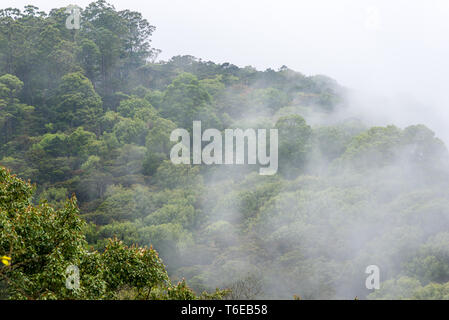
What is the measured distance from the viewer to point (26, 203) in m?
10.5

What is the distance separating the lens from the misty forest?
10.1 meters

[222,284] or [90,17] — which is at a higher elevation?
[90,17]

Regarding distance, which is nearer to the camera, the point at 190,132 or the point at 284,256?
the point at 284,256

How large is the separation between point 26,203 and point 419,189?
22733mm

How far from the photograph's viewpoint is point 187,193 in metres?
32.3

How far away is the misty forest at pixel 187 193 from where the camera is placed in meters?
10.1

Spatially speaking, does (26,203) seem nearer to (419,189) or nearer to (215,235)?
(215,235)

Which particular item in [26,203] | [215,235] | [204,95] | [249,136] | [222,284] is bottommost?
[222,284]

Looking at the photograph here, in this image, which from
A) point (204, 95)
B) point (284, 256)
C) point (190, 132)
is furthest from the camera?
point (204, 95)

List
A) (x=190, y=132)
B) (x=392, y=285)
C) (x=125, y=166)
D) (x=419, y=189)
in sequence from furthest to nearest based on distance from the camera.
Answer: (x=190, y=132), (x=125, y=166), (x=419, y=189), (x=392, y=285)

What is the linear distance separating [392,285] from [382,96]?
36.4 meters

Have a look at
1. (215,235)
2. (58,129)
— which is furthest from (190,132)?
(215,235)

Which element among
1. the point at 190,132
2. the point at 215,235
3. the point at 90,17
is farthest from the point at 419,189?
the point at 90,17
